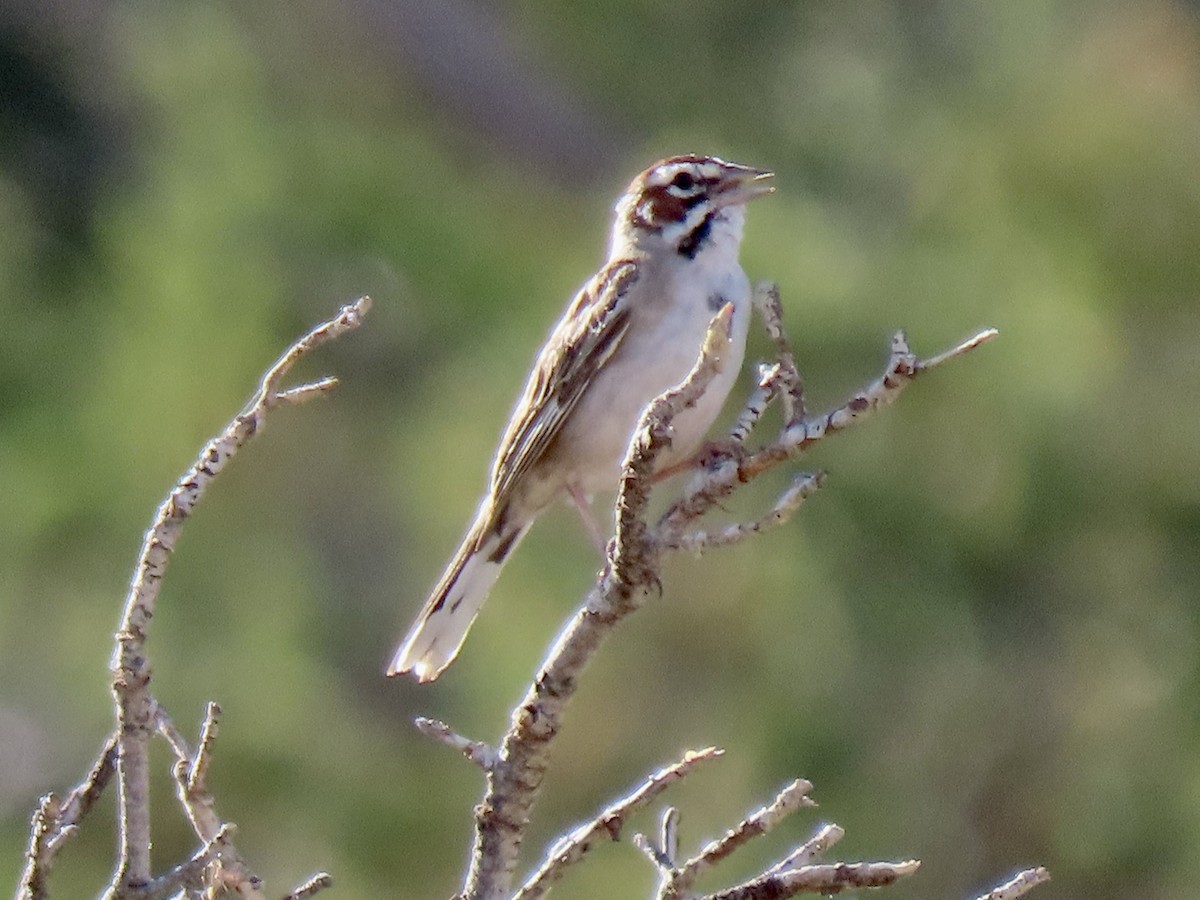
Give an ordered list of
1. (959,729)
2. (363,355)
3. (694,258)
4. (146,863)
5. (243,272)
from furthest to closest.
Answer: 1. (363,355)
2. (243,272)
3. (959,729)
4. (694,258)
5. (146,863)

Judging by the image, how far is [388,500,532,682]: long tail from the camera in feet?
14.7

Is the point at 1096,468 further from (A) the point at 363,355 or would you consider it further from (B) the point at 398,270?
(A) the point at 363,355

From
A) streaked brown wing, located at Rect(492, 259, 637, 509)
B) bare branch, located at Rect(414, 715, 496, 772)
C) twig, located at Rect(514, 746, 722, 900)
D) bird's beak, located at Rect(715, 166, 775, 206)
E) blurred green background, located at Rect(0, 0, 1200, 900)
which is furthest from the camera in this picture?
blurred green background, located at Rect(0, 0, 1200, 900)

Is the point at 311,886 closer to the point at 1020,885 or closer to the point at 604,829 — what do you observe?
the point at 604,829

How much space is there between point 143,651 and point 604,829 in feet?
2.17

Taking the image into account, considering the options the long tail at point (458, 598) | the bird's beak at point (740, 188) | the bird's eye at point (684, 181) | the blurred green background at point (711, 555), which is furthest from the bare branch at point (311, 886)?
the blurred green background at point (711, 555)

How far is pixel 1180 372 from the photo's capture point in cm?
561

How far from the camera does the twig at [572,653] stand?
304 centimetres

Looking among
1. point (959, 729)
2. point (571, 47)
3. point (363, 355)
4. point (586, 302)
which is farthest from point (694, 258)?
point (571, 47)

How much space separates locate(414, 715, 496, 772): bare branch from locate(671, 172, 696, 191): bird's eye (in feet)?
6.74

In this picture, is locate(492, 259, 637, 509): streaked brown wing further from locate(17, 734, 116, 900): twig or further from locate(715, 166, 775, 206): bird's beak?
locate(17, 734, 116, 900): twig

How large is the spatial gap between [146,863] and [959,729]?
371 cm

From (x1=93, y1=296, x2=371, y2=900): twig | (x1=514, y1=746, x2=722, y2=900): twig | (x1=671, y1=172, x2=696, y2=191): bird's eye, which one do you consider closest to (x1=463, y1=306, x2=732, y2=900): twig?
(x1=514, y1=746, x2=722, y2=900): twig

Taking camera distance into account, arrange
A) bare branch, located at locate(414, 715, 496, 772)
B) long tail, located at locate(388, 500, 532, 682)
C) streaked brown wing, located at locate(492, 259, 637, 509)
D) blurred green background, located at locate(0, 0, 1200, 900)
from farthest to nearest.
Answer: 1. blurred green background, located at locate(0, 0, 1200, 900)
2. streaked brown wing, located at locate(492, 259, 637, 509)
3. long tail, located at locate(388, 500, 532, 682)
4. bare branch, located at locate(414, 715, 496, 772)
